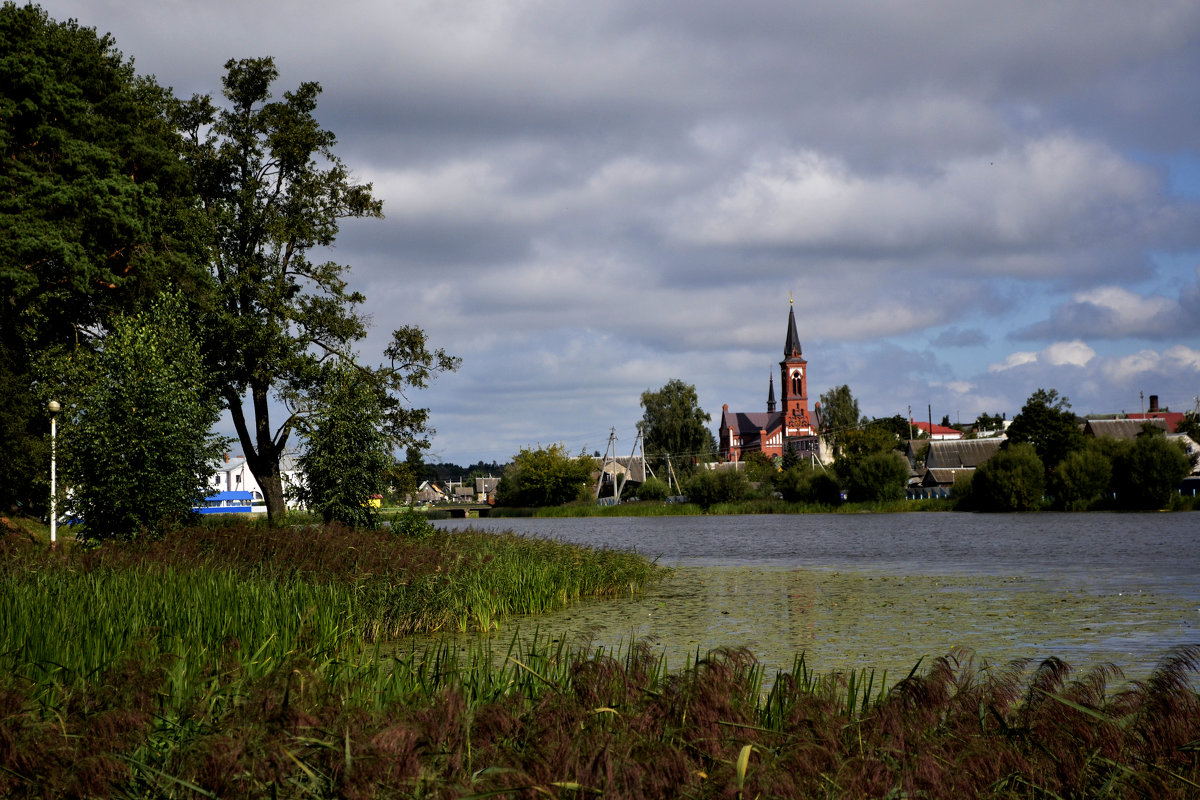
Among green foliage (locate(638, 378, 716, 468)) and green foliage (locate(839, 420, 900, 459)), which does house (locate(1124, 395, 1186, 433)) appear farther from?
green foliage (locate(638, 378, 716, 468))

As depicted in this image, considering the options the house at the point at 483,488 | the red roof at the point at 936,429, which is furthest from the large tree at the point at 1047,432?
the house at the point at 483,488

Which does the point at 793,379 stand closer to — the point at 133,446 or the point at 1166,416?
the point at 1166,416

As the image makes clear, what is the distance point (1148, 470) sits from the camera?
59844 mm

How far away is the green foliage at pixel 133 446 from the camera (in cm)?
2056

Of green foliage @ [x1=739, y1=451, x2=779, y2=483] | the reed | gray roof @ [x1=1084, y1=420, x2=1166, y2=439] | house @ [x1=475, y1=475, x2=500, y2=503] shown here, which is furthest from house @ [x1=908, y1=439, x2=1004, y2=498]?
house @ [x1=475, y1=475, x2=500, y2=503]

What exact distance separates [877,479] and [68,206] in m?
59.3

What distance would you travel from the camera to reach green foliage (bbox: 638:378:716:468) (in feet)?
340

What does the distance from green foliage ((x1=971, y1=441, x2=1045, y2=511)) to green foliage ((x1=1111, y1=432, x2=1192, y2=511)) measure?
4.60 m

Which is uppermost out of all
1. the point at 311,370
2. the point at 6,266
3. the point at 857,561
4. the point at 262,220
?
the point at 262,220

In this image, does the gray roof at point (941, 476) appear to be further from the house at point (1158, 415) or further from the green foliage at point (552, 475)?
the house at point (1158, 415)

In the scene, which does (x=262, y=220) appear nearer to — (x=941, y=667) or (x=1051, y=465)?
(x=941, y=667)

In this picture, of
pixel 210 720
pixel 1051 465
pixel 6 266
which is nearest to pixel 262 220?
pixel 6 266

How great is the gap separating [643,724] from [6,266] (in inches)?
987

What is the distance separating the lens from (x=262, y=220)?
31.7 m
